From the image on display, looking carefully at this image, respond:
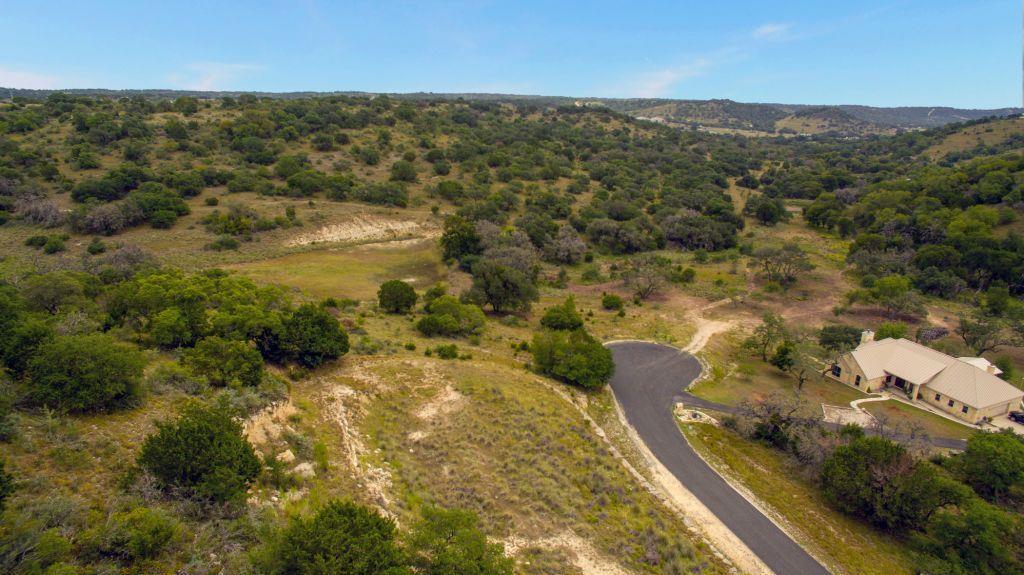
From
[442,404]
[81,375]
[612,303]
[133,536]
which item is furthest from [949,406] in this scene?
[81,375]

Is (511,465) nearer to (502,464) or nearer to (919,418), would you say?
(502,464)

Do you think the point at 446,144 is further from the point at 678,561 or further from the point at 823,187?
the point at 678,561

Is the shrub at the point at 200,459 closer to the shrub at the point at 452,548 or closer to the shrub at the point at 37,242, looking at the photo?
the shrub at the point at 452,548

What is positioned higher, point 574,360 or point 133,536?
point 133,536

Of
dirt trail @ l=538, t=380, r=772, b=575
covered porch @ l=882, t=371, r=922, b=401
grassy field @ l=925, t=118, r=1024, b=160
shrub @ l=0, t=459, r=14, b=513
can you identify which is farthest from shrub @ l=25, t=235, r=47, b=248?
grassy field @ l=925, t=118, r=1024, b=160

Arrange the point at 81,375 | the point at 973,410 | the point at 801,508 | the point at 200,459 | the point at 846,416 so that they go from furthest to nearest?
the point at 846,416
the point at 973,410
the point at 801,508
the point at 81,375
the point at 200,459

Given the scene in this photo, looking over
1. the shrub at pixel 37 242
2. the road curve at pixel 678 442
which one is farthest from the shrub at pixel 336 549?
the shrub at pixel 37 242

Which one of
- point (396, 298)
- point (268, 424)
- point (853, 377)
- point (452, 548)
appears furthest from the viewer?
point (396, 298)

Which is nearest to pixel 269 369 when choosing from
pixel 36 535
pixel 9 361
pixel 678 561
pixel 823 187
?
pixel 9 361
